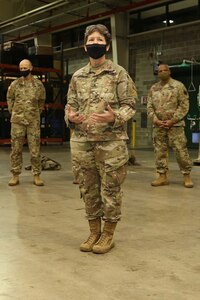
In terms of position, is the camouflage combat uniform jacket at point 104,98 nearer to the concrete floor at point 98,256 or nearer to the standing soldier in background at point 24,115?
the concrete floor at point 98,256

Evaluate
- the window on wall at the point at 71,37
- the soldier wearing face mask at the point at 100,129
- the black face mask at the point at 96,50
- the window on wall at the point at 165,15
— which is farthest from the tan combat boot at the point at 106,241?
the window on wall at the point at 71,37

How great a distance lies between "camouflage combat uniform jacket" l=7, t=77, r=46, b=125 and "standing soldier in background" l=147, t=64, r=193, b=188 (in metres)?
1.51

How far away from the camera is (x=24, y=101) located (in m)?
5.62

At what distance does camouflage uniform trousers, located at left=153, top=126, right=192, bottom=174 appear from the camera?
5.41m

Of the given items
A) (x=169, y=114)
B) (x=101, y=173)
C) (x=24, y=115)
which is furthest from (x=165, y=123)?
(x=101, y=173)

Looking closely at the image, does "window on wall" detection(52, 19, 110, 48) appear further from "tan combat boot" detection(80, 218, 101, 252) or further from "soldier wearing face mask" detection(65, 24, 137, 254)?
"tan combat boot" detection(80, 218, 101, 252)

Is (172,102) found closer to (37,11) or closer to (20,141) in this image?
(20,141)

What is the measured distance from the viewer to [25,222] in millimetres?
3732

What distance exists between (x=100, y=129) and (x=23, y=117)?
292 centimetres

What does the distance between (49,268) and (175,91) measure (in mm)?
3397

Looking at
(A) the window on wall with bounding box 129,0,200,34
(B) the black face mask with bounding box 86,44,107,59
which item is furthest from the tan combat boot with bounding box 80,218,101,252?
(A) the window on wall with bounding box 129,0,200,34

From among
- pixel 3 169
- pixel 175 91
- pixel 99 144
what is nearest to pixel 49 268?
pixel 99 144

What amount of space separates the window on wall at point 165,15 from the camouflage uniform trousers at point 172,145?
24.5 ft

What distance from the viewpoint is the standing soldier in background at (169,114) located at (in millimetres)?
5383
